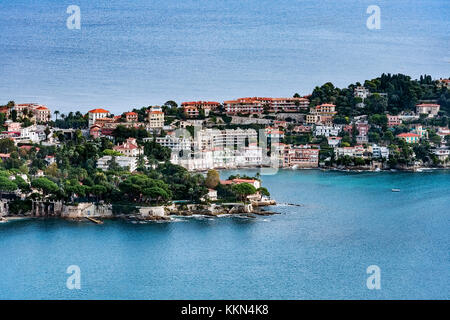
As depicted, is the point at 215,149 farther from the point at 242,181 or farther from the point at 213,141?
the point at 242,181

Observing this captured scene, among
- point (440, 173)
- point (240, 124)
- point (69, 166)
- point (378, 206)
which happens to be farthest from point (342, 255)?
point (240, 124)

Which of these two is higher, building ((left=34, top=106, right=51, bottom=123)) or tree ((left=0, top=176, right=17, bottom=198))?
building ((left=34, top=106, right=51, bottom=123))

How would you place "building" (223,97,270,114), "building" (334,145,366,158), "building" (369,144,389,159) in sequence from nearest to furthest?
"building" (369,144,389,159) < "building" (334,145,366,158) < "building" (223,97,270,114)

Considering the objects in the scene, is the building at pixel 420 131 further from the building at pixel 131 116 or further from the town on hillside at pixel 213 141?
the building at pixel 131 116

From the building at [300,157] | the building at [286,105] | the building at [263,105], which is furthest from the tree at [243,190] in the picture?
the building at [286,105]

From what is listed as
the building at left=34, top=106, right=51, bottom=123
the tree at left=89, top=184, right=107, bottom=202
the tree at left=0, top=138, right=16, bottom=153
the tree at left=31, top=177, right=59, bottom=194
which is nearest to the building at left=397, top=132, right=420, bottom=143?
the building at left=34, top=106, right=51, bottom=123

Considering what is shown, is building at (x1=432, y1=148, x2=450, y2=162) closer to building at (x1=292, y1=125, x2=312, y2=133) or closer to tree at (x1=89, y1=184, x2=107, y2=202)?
building at (x1=292, y1=125, x2=312, y2=133)
